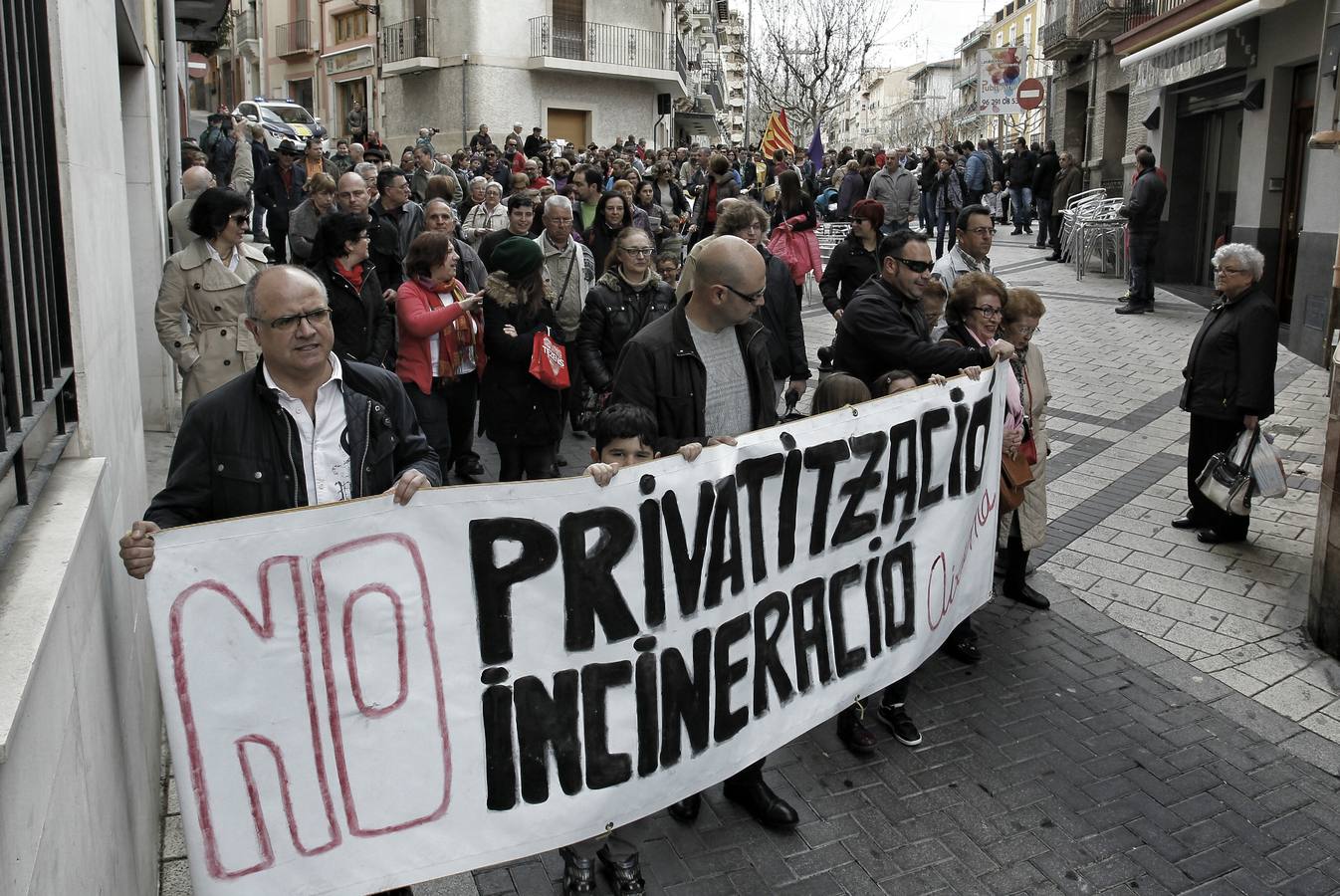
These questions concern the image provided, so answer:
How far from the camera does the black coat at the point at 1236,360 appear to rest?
6.77 metres

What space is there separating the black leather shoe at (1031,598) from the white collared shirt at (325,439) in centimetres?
408

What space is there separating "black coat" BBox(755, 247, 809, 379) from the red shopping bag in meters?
1.24

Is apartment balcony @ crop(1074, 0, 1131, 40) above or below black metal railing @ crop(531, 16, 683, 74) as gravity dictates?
below

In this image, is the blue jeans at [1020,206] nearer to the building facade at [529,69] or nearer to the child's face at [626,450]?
the building facade at [529,69]

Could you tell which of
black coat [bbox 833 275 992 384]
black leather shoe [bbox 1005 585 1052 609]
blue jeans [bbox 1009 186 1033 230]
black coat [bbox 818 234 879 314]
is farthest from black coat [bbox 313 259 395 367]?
blue jeans [bbox 1009 186 1033 230]

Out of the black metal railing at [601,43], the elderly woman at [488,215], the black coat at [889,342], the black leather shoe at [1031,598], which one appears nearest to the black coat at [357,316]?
the black coat at [889,342]

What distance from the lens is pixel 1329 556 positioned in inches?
215

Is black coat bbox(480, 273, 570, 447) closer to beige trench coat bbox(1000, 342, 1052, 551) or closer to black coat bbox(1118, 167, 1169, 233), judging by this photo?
beige trench coat bbox(1000, 342, 1052, 551)

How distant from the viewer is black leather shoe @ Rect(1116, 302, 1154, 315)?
1534 centimetres

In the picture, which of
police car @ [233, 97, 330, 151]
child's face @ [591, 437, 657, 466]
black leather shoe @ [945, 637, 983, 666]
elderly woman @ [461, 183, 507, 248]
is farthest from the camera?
police car @ [233, 97, 330, 151]

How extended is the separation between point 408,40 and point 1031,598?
41.7m

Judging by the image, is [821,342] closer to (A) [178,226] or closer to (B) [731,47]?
(A) [178,226]

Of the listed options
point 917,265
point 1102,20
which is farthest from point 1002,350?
point 1102,20

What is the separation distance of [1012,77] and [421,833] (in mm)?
33346
